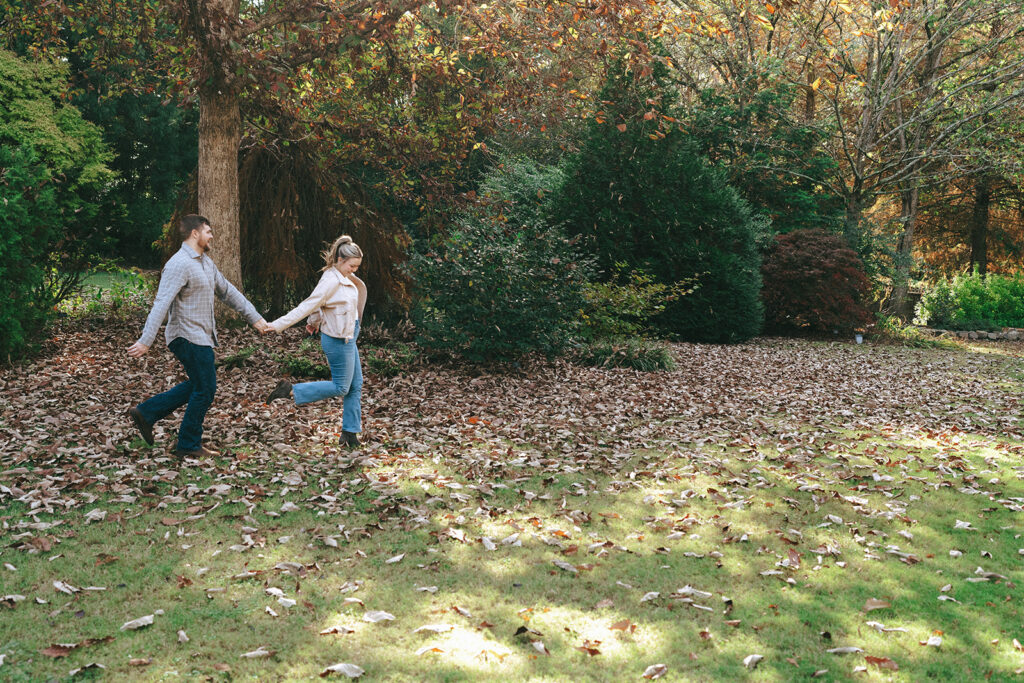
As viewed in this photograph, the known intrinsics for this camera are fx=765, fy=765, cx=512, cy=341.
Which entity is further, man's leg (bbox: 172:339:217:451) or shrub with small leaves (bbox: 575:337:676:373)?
shrub with small leaves (bbox: 575:337:676:373)

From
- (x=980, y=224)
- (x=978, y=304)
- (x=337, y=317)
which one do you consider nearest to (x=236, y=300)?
(x=337, y=317)

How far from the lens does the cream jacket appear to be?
645 centimetres

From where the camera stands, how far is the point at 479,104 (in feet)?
40.2

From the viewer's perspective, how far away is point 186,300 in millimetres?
6047

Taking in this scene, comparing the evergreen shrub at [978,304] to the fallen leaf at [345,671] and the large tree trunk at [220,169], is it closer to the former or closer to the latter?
the large tree trunk at [220,169]

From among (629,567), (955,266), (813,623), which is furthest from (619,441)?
(955,266)

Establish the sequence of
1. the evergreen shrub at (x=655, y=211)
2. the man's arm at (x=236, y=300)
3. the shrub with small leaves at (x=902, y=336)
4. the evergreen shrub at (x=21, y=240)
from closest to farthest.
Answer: the man's arm at (x=236, y=300), the evergreen shrub at (x=21, y=240), the evergreen shrub at (x=655, y=211), the shrub with small leaves at (x=902, y=336)

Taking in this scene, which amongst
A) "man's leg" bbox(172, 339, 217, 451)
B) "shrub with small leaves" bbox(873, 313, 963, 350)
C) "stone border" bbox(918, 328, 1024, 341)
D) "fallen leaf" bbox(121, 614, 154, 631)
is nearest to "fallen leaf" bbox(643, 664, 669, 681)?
"fallen leaf" bbox(121, 614, 154, 631)

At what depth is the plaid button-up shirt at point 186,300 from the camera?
5.91 metres

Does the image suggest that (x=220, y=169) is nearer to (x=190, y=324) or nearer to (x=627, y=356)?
(x=190, y=324)

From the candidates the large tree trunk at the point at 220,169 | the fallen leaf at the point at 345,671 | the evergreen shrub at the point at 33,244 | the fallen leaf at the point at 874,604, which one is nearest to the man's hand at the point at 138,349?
the fallen leaf at the point at 345,671

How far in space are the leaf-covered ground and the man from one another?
36 centimetres

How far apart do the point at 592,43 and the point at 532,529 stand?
904 cm

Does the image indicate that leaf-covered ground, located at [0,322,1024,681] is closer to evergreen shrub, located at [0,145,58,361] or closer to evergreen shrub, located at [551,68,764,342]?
evergreen shrub, located at [0,145,58,361]
